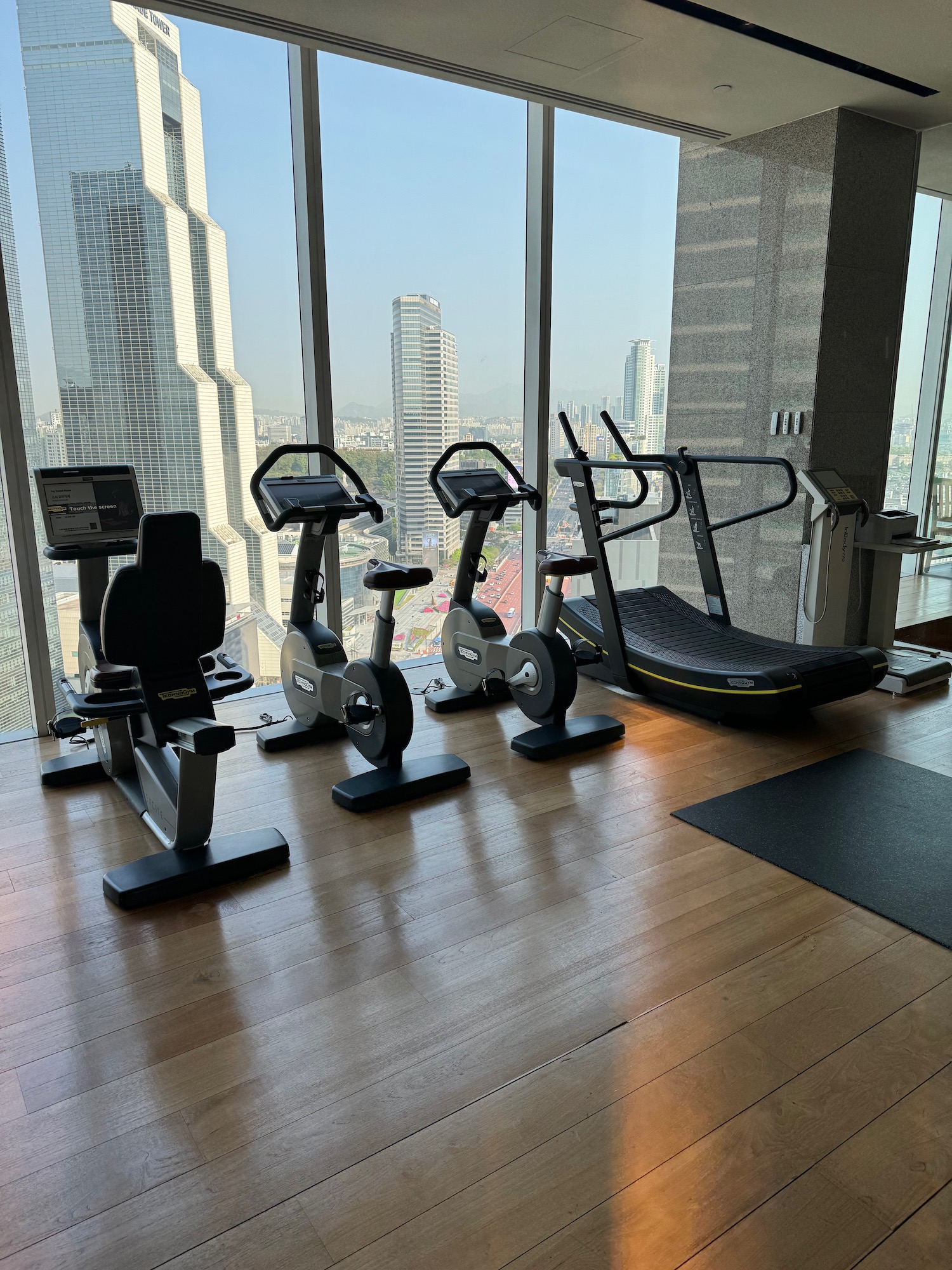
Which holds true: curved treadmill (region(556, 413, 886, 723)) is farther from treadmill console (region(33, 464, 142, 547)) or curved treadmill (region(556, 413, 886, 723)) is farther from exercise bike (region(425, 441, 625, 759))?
treadmill console (region(33, 464, 142, 547))

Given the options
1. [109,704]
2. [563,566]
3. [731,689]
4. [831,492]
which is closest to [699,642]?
[731,689]

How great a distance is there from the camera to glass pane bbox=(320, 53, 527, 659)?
4.52 meters

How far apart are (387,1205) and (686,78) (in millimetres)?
4600

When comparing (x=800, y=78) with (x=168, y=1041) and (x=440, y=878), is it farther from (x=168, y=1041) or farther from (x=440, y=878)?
(x=168, y=1041)

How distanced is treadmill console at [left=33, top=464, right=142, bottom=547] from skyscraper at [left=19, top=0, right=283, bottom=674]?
830mm

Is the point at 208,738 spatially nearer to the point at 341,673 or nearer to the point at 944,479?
the point at 341,673

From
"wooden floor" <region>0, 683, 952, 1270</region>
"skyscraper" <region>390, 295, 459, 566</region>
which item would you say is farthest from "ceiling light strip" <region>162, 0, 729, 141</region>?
"wooden floor" <region>0, 683, 952, 1270</region>

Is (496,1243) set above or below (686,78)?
below

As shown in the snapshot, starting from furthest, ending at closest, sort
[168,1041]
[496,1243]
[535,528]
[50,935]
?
[535,528] < [50,935] < [168,1041] < [496,1243]

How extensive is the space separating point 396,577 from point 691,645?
2002 millimetres

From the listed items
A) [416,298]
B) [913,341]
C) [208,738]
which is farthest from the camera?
[913,341]

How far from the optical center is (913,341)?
533 cm

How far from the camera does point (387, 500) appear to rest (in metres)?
4.96

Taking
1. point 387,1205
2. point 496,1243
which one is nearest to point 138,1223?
point 387,1205
